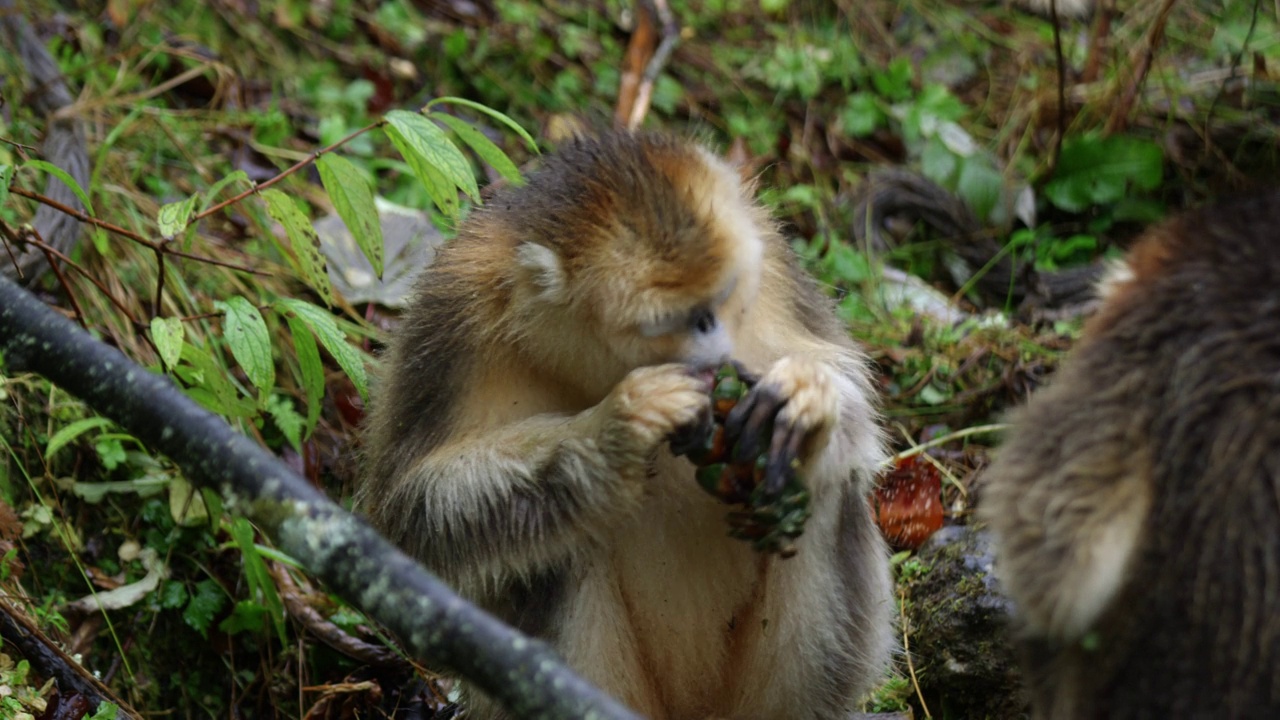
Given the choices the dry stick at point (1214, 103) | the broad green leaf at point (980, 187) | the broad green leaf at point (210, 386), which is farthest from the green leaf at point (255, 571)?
the dry stick at point (1214, 103)

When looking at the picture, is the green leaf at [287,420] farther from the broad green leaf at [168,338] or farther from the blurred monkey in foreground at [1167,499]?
the blurred monkey in foreground at [1167,499]

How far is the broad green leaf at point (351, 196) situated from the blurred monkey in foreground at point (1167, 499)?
196 centimetres

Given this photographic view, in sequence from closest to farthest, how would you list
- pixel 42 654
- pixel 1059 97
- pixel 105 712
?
pixel 105 712
pixel 42 654
pixel 1059 97

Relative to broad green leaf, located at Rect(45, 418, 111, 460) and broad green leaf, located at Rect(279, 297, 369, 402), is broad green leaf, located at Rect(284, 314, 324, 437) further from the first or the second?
broad green leaf, located at Rect(45, 418, 111, 460)

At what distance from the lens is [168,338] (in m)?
3.46

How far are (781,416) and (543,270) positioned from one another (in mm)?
737

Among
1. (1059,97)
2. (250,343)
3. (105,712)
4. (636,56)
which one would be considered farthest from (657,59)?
(105,712)

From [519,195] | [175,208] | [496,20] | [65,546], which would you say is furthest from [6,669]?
[496,20]

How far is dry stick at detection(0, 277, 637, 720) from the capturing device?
2.18 metres

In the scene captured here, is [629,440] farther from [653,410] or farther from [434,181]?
Result: [434,181]

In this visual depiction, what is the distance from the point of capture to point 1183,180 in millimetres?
7035

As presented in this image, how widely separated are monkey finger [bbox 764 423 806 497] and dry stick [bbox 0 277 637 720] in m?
1.08

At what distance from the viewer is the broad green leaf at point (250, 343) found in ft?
11.5

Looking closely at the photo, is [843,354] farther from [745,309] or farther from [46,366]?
[46,366]
